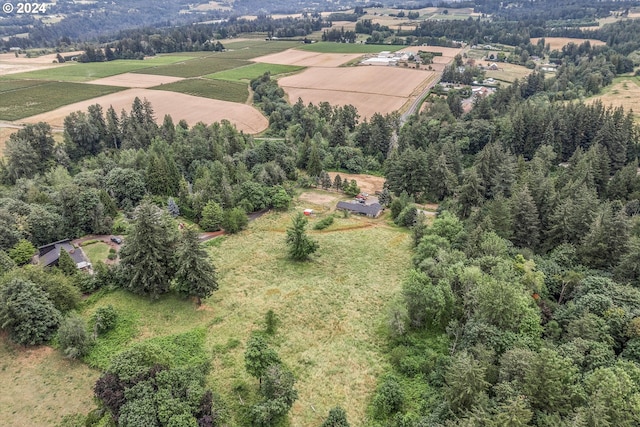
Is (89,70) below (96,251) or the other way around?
the other way around

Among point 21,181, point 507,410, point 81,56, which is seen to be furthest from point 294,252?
point 81,56

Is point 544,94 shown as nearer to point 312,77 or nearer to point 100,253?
point 312,77

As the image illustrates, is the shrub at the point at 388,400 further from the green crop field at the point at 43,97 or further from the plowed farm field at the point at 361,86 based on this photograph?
the green crop field at the point at 43,97

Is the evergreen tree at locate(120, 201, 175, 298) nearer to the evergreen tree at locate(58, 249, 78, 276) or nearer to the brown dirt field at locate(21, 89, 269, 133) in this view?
the evergreen tree at locate(58, 249, 78, 276)

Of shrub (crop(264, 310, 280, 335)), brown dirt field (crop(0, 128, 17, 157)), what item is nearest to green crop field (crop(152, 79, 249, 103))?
brown dirt field (crop(0, 128, 17, 157))

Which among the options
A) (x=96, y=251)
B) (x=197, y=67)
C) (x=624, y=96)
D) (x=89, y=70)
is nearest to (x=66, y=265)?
(x=96, y=251)

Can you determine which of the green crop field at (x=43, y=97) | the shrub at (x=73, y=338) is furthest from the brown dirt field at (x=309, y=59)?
the shrub at (x=73, y=338)

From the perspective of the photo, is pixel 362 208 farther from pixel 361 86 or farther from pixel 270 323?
pixel 361 86

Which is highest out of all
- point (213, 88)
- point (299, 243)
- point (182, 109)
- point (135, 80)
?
point (135, 80)

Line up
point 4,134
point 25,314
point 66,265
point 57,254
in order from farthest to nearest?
point 4,134 < point 57,254 < point 66,265 < point 25,314
